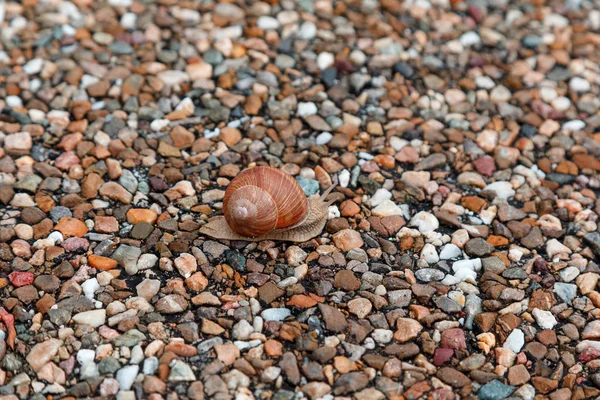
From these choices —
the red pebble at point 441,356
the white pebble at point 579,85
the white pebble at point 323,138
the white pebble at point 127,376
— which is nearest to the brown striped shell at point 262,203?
the white pebble at point 323,138

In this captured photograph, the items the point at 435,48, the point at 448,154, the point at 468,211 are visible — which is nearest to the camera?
the point at 468,211

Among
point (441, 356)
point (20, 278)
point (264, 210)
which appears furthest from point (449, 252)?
point (20, 278)

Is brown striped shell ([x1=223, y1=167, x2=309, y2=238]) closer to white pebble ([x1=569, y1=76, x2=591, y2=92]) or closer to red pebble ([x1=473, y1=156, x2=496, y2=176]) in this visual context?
red pebble ([x1=473, y1=156, x2=496, y2=176])

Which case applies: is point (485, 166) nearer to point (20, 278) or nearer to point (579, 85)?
point (579, 85)

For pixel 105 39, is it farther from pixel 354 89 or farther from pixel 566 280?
pixel 566 280

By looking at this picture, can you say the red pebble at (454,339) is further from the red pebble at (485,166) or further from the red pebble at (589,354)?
the red pebble at (485,166)

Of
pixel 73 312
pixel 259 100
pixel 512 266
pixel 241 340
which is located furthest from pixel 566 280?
pixel 73 312

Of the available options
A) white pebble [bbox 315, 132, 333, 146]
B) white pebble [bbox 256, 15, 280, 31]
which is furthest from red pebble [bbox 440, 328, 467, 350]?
white pebble [bbox 256, 15, 280, 31]
